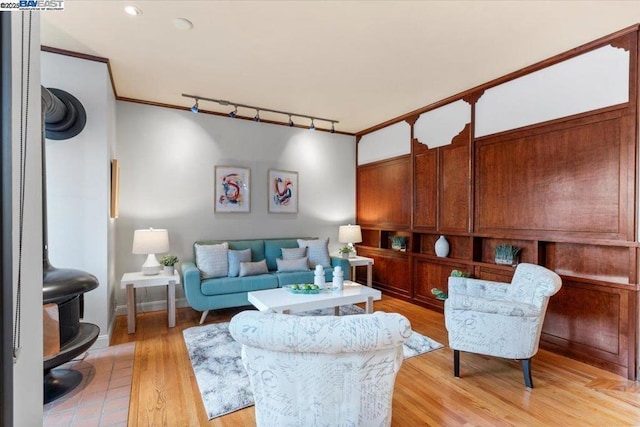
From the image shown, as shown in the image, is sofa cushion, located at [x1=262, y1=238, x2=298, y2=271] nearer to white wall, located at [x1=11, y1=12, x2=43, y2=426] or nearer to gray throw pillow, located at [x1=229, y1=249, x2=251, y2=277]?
gray throw pillow, located at [x1=229, y1=249, x2=251, y2=277]

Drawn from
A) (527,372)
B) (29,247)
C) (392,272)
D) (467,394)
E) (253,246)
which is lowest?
(467,394)

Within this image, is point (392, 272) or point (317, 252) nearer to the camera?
point (317, 252)

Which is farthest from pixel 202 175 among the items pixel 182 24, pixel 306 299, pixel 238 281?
pixel 306 299

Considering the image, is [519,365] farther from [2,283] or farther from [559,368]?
[2,283]

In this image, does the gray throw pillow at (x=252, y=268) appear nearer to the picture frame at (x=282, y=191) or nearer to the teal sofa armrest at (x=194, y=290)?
the teal sofa armrest at (x=194, y=290)

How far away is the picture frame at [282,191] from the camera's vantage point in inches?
194

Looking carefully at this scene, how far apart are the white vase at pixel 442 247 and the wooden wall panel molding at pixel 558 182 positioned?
487 mm

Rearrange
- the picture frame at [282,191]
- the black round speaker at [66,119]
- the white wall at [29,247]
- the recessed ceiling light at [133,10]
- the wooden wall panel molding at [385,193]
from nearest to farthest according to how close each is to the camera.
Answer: the white wall at [29,247]
the recessed ceiling light at [133,10]
the black round speaker at [66,119]
the wooden wall panel molding at [385,193]
the picture frame at [282,191]

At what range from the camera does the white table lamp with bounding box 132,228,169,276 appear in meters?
3.52

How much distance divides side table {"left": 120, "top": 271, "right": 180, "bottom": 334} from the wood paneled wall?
121 inches

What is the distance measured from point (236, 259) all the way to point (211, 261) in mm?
303

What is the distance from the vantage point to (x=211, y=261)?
3852 millimetres

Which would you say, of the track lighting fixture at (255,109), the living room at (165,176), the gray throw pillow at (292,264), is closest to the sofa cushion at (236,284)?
→ the gray throw pillow at (292,264)

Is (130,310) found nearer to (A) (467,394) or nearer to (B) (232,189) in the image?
(B) (232,189)
